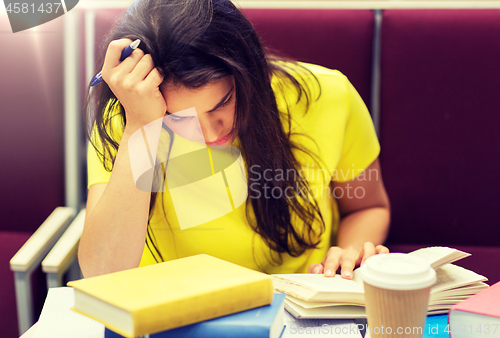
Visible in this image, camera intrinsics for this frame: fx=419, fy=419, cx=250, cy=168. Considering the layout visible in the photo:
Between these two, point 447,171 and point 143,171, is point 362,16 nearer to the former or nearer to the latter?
point 447,171

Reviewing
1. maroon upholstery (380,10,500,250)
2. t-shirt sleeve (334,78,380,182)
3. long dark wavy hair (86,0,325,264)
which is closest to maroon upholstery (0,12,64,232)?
long dark wavy hair (86,0,325,264)

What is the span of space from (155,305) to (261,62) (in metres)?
0.48

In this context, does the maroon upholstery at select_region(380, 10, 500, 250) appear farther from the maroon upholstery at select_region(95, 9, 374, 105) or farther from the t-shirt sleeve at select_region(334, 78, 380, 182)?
the t-shirt sleeve at select_region(334, 78, 380, 182)

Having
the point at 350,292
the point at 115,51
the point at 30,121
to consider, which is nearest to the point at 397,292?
the point at 350,292

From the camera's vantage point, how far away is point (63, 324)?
0.55 metres

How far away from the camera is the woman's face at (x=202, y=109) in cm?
65

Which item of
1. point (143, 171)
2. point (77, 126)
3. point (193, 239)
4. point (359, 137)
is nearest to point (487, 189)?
point (359, 137)

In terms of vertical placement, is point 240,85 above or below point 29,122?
above

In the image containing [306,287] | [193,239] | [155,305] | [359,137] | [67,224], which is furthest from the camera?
[67,224]

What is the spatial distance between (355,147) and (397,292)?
65 centimetres

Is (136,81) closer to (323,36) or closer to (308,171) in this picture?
(308,171)

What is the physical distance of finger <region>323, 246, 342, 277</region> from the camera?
65cm

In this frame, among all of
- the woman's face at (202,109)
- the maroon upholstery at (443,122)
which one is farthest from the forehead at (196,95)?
the maroon upholstery at (443,122)

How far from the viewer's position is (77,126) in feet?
3.89
